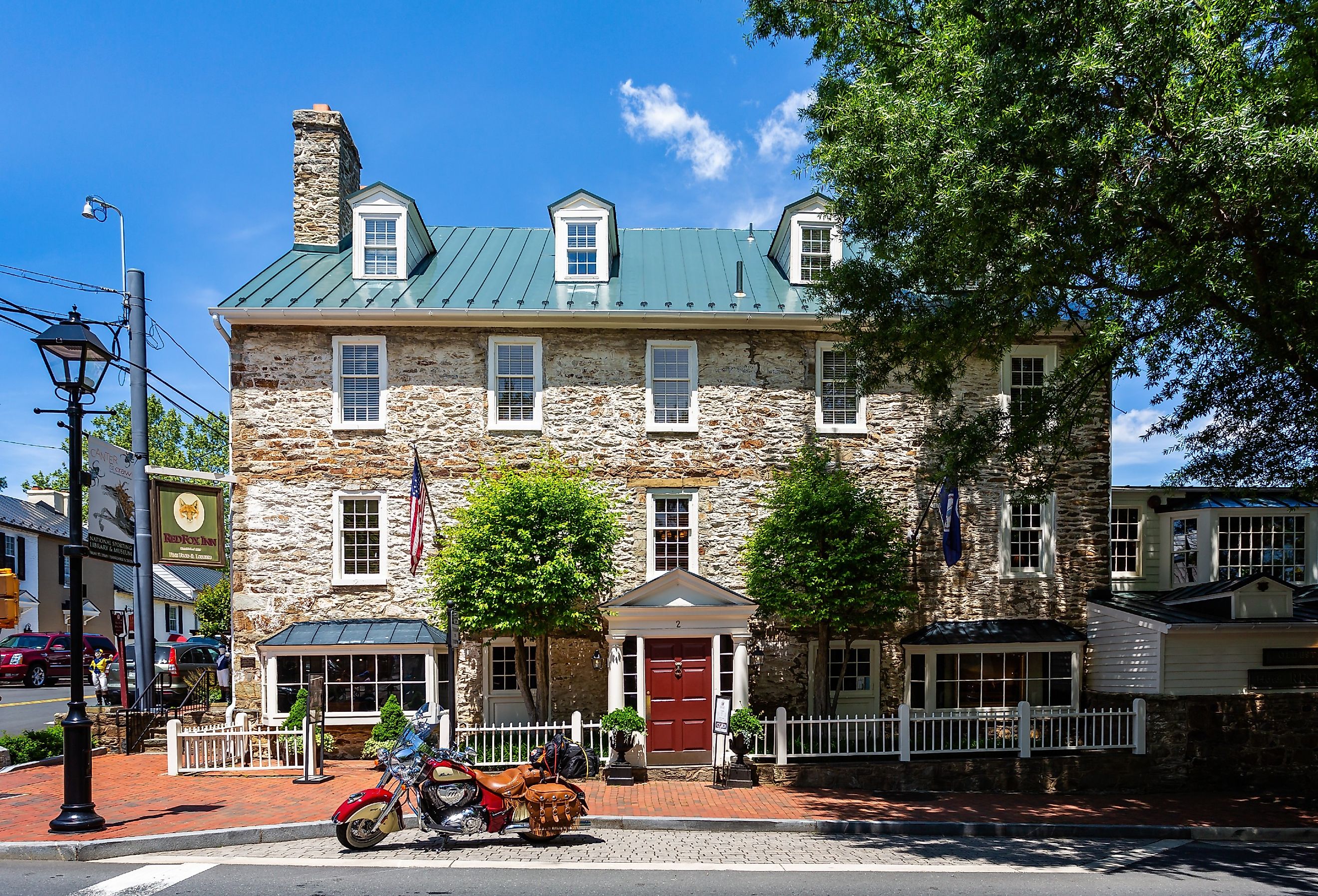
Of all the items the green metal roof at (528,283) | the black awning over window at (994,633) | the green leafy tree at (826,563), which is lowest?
the black awning over window at (994,633)

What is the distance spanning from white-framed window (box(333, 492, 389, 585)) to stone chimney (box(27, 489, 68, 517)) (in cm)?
3488

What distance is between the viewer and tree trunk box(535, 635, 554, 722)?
53.7 feet

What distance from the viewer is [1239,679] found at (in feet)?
52.1

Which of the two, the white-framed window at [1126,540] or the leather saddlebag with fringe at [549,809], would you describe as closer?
the leather saddlebag with fringe at [549,809]

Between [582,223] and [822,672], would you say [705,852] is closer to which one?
[822,672]

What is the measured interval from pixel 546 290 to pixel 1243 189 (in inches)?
481

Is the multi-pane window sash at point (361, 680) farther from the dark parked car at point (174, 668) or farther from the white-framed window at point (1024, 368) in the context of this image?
the white-framed window at point (1024, 368)

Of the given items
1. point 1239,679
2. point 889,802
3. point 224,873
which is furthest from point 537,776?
point 1239,679

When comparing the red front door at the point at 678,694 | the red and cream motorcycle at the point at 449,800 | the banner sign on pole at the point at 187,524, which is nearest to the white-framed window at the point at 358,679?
the banner sign on pole at the point at 187,524

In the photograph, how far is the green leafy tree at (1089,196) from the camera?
9.38 metres

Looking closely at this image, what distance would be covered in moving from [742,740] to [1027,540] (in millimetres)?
7599

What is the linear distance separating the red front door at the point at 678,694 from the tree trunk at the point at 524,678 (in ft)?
7.14

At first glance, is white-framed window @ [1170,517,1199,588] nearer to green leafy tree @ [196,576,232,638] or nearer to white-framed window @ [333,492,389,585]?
white-framed window @ [333,492,389,585]

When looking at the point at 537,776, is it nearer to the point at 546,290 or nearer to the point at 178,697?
the point at 546,290
